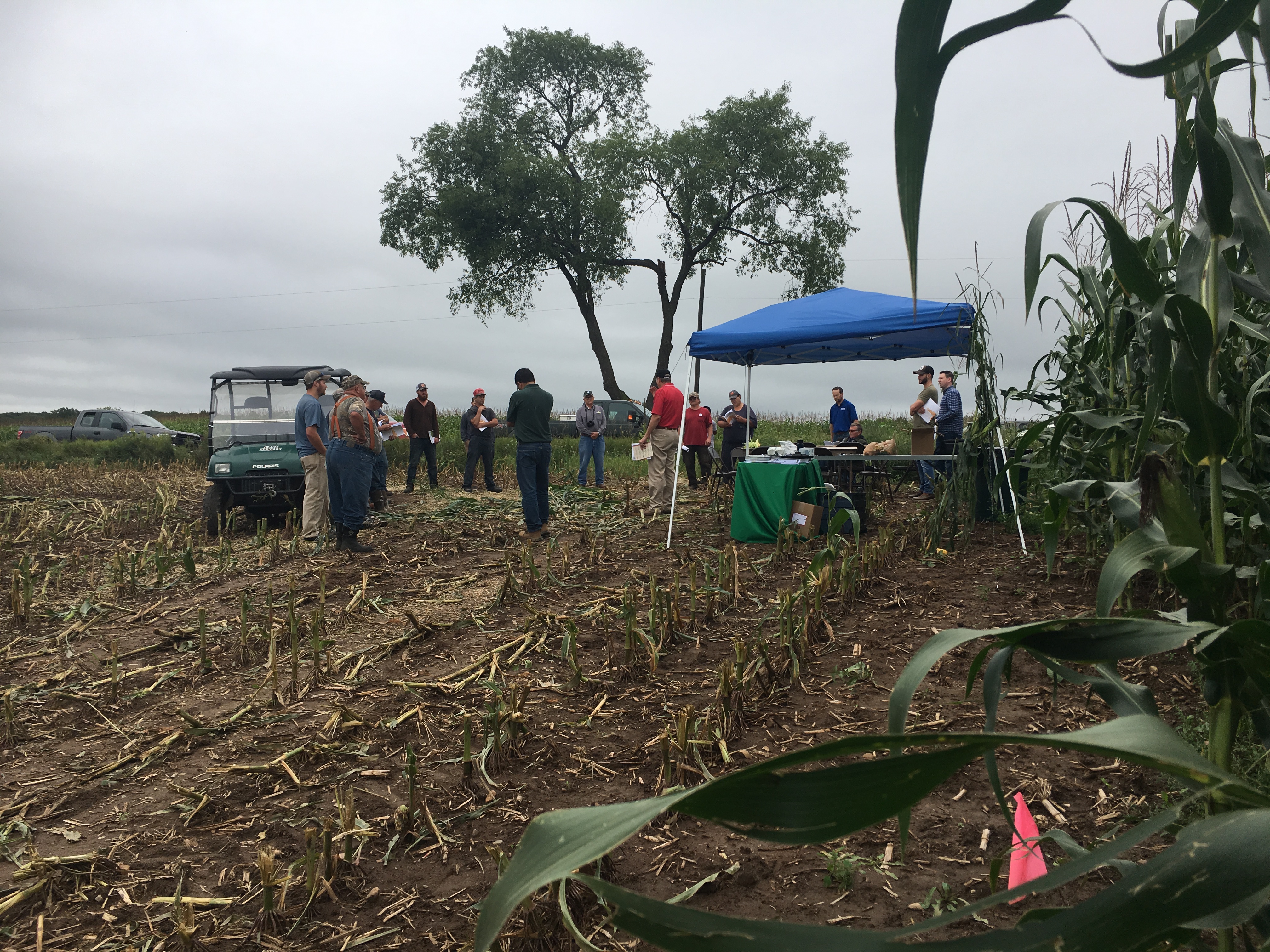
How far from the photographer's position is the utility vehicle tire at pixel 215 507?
10.1m

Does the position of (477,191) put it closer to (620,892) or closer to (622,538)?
(622,538)

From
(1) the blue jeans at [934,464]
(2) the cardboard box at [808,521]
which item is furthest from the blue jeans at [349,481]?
(1) the blue jeans at [934,464]

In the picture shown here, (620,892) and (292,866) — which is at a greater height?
(620,892)

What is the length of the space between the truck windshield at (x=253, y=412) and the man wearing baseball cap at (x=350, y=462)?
239cm

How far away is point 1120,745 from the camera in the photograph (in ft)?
2.41

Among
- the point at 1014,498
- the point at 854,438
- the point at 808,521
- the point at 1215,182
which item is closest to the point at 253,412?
the point at 808,521

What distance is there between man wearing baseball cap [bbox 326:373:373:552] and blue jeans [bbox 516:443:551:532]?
1.57 m

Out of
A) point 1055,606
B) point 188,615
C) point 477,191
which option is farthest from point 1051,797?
point 477,191

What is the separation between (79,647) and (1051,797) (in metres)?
6.16

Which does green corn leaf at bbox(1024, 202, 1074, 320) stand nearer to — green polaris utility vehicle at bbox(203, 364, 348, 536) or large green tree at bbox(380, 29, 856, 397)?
green polaris utility vehicle at bbox(203, 364, 348, 536)

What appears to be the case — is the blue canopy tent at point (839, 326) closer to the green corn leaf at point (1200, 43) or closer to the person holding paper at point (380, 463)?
the person holding paper at point (380, 463)

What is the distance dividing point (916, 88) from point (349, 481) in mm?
8457

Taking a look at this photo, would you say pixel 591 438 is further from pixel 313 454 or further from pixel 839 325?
pixel 839 325

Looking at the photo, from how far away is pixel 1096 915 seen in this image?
0.68m
